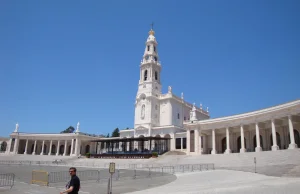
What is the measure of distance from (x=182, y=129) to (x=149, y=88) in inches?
589

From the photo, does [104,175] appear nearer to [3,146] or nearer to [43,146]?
[43,146]

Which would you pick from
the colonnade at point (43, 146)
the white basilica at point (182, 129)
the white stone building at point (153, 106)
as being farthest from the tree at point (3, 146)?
the white stone building at point (153, 106)

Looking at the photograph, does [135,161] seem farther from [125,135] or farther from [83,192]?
[83,192]

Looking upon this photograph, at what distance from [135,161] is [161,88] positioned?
3145 centimetres

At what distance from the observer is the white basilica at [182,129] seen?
4378 cm

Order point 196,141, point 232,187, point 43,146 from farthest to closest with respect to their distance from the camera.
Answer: point 43,146 → point 196,141 → point 232,187

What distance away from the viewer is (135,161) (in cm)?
5109

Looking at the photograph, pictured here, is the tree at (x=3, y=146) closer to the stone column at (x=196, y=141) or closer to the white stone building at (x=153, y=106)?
the white stone building at (x=153, y=106)

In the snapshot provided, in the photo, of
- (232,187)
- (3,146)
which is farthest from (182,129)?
(3,146)

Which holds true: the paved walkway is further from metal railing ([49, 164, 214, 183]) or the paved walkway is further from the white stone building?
the white stone building

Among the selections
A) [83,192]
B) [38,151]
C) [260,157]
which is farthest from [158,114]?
[83,192]

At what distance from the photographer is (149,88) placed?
238ft

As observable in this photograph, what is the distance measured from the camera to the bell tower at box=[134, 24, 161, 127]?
7075 cm

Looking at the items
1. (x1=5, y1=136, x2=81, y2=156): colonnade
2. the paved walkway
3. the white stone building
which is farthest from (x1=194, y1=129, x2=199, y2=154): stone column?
(x1=5, y1=136, x2=81, y2=156): colonnade
